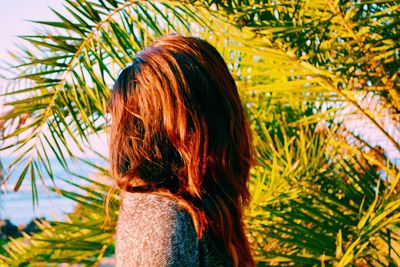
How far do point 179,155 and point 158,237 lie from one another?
0.56 feet

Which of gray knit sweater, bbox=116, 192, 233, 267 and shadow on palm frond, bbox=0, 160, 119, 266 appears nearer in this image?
gray knit sweater, bbox=116, 192, 233, 267

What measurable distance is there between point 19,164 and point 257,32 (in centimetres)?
70

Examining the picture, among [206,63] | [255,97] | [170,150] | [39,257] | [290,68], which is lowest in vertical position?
[39,257]

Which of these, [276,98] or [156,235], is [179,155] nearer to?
[156,235]

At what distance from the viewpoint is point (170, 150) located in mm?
1087

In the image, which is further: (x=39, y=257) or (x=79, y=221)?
(x=79, y=221)

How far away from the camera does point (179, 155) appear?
3.59 feet

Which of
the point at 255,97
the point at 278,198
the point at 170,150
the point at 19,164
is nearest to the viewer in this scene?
the point at 170,150

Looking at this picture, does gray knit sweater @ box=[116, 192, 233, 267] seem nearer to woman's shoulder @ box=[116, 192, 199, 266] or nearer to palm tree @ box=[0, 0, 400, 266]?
woman's shoulder @ box=[116, 192, 199, 266]

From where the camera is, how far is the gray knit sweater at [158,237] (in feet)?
3.14

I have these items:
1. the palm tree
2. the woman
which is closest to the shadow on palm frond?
the palm tree

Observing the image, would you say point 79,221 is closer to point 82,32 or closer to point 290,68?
point 82,32

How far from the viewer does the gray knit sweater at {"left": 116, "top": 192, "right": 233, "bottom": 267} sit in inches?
37.7

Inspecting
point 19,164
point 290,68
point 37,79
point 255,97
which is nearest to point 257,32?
point 290,68
